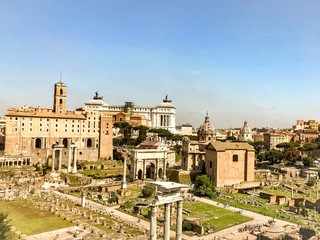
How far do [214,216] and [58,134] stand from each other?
36876 mm

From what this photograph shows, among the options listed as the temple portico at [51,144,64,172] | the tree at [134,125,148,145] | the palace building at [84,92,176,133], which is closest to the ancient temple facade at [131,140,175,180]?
the temple portico at [51,144,64,172]

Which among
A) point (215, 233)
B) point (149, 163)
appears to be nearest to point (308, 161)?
point (149, 163)

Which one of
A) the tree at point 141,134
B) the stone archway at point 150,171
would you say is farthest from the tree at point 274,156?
the stone archway at point 150,171

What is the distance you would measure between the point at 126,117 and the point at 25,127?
115ft

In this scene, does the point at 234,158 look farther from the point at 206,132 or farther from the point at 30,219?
the point at 30,219

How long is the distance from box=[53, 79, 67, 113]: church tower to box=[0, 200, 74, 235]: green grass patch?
31.2 m

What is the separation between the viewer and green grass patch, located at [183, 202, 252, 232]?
32188 mm

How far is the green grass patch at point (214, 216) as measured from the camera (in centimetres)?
3219

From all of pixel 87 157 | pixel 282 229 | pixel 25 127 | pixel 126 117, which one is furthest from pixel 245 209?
pixel 126 117

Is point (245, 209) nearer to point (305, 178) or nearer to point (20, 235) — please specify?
point (20, 235)

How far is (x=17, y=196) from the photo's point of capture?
39156 millimetres

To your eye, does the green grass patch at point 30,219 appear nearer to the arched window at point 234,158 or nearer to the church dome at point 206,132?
the arched window at point 234,158

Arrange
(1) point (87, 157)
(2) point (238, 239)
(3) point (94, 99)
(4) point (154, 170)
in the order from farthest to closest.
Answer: (3) point (94, 99), (1) point (87, 157), (4) point (154, 170), (2) point (238, 239)

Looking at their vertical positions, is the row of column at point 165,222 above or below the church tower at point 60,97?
below
